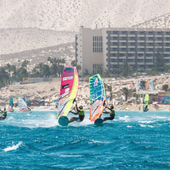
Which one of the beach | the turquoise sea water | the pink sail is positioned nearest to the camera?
the turquoise sea water

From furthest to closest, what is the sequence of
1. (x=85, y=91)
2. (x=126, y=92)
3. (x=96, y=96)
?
(x=85, y=91), (x=126, y=92), (x=96, y=96)

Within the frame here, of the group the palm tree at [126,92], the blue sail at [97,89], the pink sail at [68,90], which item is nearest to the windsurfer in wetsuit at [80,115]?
the pink sail at [68,90]

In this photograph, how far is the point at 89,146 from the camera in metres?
32.3

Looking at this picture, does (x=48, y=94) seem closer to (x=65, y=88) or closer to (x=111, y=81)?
(x=111, y=81)

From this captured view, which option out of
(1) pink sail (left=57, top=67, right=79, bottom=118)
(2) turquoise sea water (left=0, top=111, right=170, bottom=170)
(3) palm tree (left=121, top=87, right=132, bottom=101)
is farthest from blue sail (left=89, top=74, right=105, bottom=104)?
(3) palm tree (left=121, top=87, right=132, bottom=101)

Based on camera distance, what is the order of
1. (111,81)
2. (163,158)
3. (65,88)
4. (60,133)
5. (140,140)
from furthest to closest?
1. (111,81)
2. (65,88)
3. (60,133)
4. (140,140)
5. (163,158)

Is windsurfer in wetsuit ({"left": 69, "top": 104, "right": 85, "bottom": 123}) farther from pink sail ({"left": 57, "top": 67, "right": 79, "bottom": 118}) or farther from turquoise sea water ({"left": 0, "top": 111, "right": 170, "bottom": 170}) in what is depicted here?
turquoise sea water ({"left": 0, "top": 111, "right": 170, "bottom": 170})

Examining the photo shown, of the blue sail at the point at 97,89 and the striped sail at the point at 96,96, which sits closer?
the striped sail at the point at 96,96

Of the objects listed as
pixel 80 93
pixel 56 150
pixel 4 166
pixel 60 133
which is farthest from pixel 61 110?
pixel 80 93

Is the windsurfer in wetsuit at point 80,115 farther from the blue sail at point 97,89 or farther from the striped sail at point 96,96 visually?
the blue sail at point 97,89

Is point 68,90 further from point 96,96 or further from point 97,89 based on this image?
point 97,89

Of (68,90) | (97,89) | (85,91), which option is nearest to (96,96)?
(97,89)

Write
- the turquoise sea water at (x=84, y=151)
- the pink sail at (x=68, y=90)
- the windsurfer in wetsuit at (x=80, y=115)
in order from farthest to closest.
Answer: the windsurfer in wetsuit at (x=80, y=115), the pink sail at (x=68, y=90), the turquoise sea water at (x=84, y=151)

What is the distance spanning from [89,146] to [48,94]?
158717 mm
